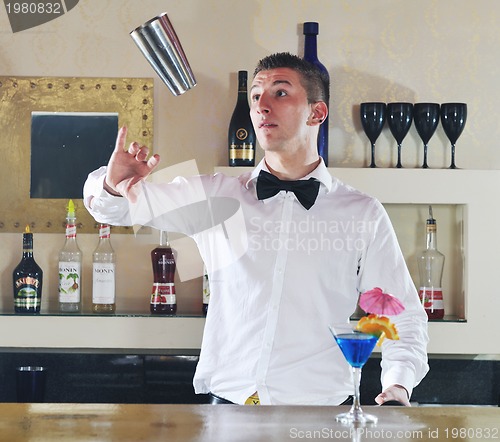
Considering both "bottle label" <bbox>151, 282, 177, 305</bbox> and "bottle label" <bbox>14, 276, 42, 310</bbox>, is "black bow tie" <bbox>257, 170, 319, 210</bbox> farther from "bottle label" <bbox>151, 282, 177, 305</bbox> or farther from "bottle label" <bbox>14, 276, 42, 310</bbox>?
"bottle label" <bbox>14, 276, 42, 310</bbox>

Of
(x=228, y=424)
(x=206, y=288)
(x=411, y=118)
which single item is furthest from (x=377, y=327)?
(x=411, y=118)

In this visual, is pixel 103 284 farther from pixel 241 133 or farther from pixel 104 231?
pixel 241 133

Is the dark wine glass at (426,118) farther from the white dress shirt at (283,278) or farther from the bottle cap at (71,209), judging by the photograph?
the bottle cap at (71,209)

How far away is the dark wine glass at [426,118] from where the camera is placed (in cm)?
275

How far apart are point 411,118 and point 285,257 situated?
83 centimetres

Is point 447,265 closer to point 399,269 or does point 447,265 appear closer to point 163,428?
point 399,269

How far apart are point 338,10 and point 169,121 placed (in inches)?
27.4

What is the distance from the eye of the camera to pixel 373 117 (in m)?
2.75

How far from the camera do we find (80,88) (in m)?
2.89

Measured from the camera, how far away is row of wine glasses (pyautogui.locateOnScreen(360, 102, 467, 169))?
275 centimetres

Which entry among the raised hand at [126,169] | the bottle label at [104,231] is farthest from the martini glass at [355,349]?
the bottle label at [104,231]

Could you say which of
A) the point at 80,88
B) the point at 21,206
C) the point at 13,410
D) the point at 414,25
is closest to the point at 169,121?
the point at 80,88

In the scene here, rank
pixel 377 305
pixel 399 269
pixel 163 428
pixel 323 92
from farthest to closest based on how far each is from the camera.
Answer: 1. pixel 323 92
2. pixel 399 269
3. pixel 377 305
4. pixel 163 428

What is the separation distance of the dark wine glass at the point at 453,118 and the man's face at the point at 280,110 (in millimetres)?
653
